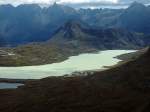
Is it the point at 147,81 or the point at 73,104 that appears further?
the point at 147,81

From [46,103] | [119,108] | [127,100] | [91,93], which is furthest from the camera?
[91,93]

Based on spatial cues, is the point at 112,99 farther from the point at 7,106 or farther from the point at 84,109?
the point at 7,106

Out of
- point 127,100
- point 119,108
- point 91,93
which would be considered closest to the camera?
point 119,108

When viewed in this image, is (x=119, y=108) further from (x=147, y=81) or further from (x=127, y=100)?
(x=147, y=81)

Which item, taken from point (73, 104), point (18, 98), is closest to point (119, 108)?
point (73, 104)

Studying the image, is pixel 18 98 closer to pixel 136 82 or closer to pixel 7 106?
pixel 7 106

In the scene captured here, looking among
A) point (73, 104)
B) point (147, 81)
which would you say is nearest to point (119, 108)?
point (73, 104)

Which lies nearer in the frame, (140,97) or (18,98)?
(140,97)

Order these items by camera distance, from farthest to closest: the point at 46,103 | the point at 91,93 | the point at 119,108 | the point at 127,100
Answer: the point at 91,93 → the point at 46,103 → the point at 127,100 → the point at 119,108
